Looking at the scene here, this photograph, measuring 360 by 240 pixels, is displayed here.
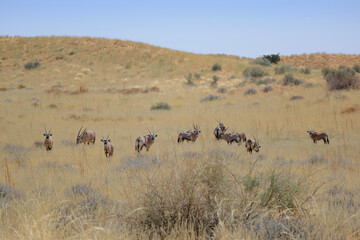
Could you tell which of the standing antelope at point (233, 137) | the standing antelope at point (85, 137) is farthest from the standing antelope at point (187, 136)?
the standing antelope at point (85, 137)

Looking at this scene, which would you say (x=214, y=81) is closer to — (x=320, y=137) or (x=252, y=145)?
(x=320, y=137)

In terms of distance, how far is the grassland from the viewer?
3748 millimetres

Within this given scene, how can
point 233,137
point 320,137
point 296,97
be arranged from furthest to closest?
point 296,97
point 233,137
point 320,137

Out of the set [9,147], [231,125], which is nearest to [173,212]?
[9,147]

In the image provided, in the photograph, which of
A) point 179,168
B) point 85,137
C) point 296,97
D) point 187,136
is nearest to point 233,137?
point 187,136

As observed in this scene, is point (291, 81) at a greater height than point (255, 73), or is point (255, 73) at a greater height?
point (255, 73)

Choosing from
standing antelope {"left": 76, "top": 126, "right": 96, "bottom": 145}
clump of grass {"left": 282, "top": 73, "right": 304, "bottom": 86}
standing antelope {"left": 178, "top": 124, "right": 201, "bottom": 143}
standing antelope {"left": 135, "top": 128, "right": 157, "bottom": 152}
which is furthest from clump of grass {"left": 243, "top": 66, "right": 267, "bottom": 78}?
standing antelope {"left": 135, "top": 128, "right": 157, "bottom": 152}

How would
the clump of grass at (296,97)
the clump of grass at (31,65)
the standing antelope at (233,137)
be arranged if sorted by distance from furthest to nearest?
the clump of grass at (31,65) → the clump of grass at (296,97) → the standing antelope at (233,137)

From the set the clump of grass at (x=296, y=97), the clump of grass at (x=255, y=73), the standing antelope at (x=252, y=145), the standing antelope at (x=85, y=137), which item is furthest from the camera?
the clump of grass at (x=255, y=73)

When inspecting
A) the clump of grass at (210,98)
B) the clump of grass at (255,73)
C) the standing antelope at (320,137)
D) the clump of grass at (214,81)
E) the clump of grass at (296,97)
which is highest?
the clump of grass at (255,73)

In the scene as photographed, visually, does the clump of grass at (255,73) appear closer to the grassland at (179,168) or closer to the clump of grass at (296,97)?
the grassland at (179,168)

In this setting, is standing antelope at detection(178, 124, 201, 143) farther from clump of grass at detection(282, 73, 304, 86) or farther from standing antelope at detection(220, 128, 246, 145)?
clump of grass at detection(282, 73, 304, 86)

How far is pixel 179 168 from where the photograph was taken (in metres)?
4.11

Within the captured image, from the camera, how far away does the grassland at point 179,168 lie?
3748 mm
